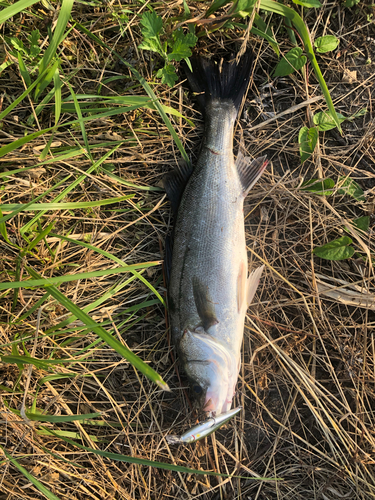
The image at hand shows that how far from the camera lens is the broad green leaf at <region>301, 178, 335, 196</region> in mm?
2739

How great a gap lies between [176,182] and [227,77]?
3.09 ft

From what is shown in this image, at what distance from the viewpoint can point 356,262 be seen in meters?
2.87

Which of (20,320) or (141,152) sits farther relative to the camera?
(141,152)

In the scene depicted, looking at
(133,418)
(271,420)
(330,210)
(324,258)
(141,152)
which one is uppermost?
(141,152)

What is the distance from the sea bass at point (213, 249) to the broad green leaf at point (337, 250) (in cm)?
57

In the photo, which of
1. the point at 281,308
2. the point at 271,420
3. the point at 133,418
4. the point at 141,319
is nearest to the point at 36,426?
the point at 133,418

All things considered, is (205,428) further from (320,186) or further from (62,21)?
(62,21)

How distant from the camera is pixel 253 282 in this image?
2607 millimetres

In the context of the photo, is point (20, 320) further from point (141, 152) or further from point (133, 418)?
point (141, 152)

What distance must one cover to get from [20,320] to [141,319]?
2.97ft

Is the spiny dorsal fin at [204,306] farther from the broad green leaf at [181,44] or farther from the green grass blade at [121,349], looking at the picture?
the broad green leaf at [181,44]

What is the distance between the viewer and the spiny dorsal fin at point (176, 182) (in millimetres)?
→ 2684

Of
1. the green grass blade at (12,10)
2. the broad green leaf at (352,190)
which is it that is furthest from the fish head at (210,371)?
the green grass blade at (12,10)

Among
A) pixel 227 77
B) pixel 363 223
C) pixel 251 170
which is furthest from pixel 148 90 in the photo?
pixel 363 223
